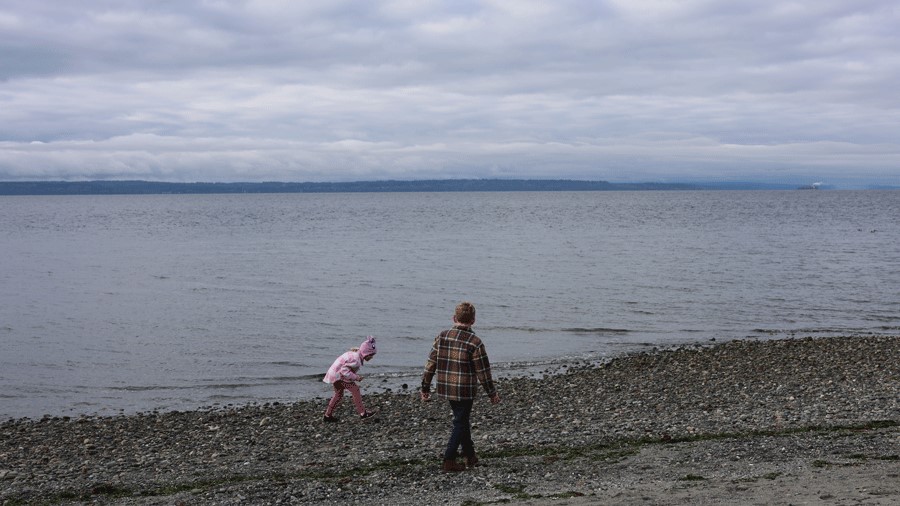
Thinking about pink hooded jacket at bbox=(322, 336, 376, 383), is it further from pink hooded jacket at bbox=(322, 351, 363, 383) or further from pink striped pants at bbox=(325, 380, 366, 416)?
pink striped pants at bbox=(325, 380, 366, 416)

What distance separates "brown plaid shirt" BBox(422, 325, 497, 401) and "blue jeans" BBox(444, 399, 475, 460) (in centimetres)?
16

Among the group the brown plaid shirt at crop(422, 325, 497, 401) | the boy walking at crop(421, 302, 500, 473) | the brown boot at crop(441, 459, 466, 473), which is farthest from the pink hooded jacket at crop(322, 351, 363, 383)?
the brown plaid shirt at crop(422, 325, 497, 401)

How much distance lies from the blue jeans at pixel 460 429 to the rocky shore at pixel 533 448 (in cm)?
32

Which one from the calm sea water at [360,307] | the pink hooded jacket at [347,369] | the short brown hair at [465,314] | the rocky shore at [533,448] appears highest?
the short brown hair at [465,314]

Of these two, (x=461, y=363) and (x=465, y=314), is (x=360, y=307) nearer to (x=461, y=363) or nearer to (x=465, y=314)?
(x=461, y=363)

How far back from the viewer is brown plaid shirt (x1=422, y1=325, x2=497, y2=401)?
430 inches

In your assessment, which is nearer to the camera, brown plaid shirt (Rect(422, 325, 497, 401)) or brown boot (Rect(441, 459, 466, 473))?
brown plaid shirt (Rect(422, 325, 497, 401))

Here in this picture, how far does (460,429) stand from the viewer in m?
11.3

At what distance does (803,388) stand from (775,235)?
71.3 metres

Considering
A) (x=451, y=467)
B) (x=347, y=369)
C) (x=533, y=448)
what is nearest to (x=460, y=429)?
(x=451, y=467)

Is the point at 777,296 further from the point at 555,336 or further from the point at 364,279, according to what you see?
the point at 364,279

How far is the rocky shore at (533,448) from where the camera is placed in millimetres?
10562

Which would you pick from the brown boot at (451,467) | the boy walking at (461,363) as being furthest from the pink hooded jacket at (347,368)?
the boy walking at (461,363)

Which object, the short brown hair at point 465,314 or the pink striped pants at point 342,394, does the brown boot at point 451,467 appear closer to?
the short brown hair at point 465,314
